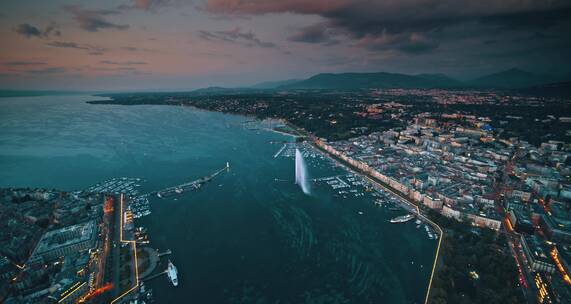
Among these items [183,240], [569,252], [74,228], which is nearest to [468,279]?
[569,252]

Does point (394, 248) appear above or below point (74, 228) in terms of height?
below

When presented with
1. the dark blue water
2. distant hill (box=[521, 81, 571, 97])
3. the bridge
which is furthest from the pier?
distant hill (box=[521, 81, 571, 97])

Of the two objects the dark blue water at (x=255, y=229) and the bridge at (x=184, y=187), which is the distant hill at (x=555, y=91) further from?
the bridge at (x=184, y=187)

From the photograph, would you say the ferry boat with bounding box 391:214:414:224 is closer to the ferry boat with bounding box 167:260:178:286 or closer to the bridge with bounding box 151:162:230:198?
the ferry boat with bounding box 167:260:178:286

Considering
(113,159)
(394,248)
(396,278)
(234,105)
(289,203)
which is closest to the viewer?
(396,278)

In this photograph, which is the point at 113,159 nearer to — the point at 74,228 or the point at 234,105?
the point at 74,228

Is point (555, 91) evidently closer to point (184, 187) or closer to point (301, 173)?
point (301, 173)

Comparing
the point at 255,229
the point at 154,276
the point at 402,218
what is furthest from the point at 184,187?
the point at 402,218

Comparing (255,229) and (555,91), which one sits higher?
(555,91)
